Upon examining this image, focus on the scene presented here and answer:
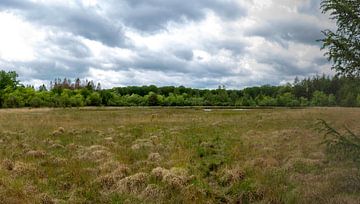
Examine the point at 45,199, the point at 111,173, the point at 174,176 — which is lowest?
the point at 45,199

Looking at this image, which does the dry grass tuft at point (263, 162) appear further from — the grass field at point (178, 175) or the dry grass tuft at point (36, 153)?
the dry grass tuft at point (36, 153)

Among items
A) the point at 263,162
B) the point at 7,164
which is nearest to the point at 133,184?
the point at 263,162

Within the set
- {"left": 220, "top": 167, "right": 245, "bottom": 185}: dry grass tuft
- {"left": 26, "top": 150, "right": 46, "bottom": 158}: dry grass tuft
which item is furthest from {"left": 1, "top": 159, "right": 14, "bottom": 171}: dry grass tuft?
{"left": 220, "top": 167, "right": 245, "bottom": 185}: dry grass tuft

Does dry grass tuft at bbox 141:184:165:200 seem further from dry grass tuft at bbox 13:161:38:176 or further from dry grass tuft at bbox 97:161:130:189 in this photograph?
dry grass tuft at bbox 13:161:38:176

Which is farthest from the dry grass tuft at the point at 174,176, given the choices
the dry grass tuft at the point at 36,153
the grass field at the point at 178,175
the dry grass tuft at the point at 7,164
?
the dry grass tuft at the point at 36,153

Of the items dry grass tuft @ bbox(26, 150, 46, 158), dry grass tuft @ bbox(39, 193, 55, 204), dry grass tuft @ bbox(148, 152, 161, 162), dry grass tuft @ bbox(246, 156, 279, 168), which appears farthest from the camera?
dry grass tuft @ bbox(26, 150, 46, 158)

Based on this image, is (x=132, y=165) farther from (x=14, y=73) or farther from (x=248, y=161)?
(x=14, y=73)

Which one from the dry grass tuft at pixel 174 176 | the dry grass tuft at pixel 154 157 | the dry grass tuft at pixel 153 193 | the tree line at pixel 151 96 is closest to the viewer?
the dry grass tuft at pixel 153 193

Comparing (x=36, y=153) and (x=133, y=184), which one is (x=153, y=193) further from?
(x=36, y=153)

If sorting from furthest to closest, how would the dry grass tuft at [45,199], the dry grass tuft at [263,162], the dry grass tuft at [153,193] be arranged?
the dry grass tuft at [263,162] → the dry grass tuft at [153,193] → the dry grass tuft at [45,199]

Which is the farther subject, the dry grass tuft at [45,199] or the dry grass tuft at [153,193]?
the dry grass tuft at [153,193]

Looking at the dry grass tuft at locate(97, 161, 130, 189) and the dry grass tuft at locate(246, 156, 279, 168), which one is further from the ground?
the dry grass tuft at locate(246, 156, 279, 168)

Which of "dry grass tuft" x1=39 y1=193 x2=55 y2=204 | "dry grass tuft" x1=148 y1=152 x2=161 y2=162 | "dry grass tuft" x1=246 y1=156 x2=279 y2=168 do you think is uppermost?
"dry grass tuft" x1=246 y1=156 x2=279 y2=168

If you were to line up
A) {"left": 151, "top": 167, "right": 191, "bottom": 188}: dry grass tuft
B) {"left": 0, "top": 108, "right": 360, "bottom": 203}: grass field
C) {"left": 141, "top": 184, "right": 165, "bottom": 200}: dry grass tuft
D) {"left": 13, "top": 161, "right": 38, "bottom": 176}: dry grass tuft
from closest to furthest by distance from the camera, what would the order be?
{"left": 0, "top": 108, "right": 360, "bottom": 203}: grass field, {"left": 141, "top": 184, "right": 165, "bottom": 200}: dry grass tuft, {"left": 151, "top": 167, "right": 191, "bottom": 188}: dry grass tuft, {"left": 13, "top": 161, "right": 38, "bottom": 176}: dry grass tuft
